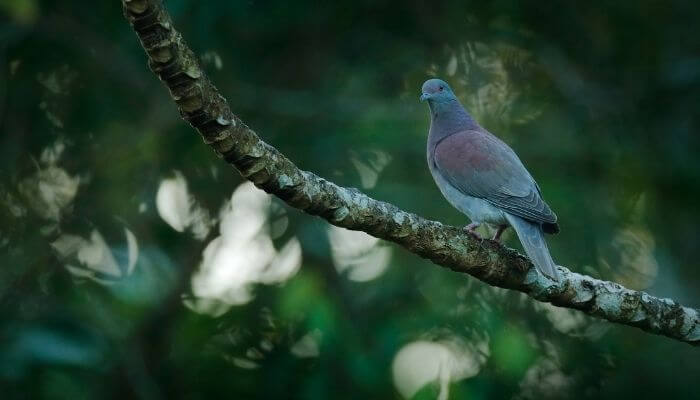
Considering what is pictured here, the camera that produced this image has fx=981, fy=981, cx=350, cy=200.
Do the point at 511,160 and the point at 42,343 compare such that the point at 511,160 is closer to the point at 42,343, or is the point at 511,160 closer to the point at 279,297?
the point at 279,297

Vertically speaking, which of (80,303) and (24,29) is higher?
(24,29)

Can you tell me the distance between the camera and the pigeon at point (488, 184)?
4273 millimetres

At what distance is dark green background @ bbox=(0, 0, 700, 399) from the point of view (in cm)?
552

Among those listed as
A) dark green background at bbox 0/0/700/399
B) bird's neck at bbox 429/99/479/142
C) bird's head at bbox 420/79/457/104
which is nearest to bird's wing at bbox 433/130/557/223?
bird's neck at bbox 429/99/479/142

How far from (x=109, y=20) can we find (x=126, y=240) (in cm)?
142

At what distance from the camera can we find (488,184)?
4469 millimetres

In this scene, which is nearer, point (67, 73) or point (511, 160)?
point (511, 160)

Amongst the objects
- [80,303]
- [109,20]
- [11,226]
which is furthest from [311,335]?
[109,20]

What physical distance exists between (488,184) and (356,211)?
1.44 m

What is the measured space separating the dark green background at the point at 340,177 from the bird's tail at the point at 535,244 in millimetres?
1153

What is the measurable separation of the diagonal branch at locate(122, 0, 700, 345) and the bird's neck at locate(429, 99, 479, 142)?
129 cm

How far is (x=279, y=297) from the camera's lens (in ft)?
18.1

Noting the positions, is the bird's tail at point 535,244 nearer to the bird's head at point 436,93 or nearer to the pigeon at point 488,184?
the pigeon at point 488,184

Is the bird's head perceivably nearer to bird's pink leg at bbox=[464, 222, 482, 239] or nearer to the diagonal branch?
bird's pink leg at bbox=[464, 222, 482, 239]
